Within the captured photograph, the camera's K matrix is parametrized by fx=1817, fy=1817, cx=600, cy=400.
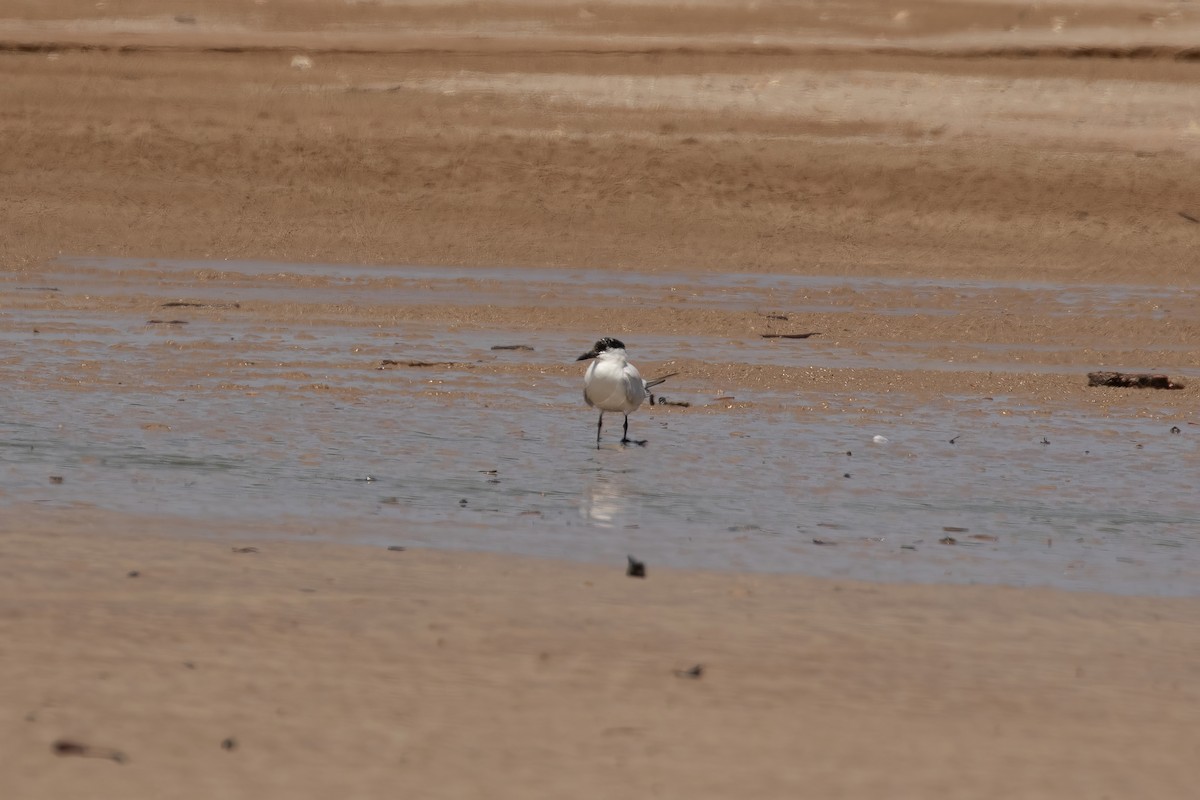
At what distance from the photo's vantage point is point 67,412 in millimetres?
9633

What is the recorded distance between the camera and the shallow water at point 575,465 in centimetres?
685

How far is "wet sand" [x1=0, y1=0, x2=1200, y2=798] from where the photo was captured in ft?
14.1

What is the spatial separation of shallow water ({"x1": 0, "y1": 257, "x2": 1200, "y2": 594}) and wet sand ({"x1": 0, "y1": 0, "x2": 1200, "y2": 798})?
0.35 ft

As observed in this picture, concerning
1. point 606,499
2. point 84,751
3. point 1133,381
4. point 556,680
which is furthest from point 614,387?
point 84,751

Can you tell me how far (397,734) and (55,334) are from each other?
945cm

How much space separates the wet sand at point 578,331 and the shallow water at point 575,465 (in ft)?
0.35

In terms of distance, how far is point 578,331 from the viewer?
14305 mm

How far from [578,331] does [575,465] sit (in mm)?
5567

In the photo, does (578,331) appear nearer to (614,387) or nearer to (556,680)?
(614,387)

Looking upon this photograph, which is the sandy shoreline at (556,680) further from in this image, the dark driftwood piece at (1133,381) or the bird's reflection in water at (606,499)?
the dark driftwood piece at (1133,381)

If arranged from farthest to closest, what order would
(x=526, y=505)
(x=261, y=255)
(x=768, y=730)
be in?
(x=261, y=255)
(x=526, y=505)
(x=768, y=730)

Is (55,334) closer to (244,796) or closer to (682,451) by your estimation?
(682,451)

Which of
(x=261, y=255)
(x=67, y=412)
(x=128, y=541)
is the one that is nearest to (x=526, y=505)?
(x=128, y=541)

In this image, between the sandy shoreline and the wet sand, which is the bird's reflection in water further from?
the sandy shoreline
